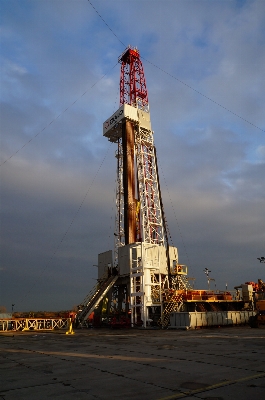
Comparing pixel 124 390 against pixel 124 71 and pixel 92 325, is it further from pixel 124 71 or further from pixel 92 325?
pixel 124 71

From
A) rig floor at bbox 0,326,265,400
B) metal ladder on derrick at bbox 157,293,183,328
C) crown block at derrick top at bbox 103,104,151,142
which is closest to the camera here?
rig floor at bbox 0,326,265,400

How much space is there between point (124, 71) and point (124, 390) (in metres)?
56.2

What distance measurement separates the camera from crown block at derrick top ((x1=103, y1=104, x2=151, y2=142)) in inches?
1999

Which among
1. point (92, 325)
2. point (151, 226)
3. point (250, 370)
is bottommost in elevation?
point (92, 325)

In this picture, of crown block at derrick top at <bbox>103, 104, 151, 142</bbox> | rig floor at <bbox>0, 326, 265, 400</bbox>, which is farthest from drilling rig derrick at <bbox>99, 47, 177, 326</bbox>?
rig floor at <bbox>0, 326, 265, 400</bbox>

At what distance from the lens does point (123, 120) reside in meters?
51.1

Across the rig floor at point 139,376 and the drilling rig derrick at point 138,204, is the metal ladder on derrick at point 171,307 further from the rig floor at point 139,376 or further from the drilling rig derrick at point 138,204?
the rig floor at point 139,376

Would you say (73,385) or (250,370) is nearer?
(73,385)

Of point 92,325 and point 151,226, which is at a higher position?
point 151,226

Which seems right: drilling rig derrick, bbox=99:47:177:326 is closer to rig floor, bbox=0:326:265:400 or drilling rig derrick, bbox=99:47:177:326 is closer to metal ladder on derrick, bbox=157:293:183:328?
metal ladder on derrick, bbox=157:293:183:328

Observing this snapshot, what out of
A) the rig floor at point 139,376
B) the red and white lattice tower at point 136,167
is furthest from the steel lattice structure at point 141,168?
the rig floor at point 139,376

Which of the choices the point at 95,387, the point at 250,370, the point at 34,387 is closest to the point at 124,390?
the point at 95,387

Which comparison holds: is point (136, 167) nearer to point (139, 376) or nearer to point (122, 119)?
point (122, 119)

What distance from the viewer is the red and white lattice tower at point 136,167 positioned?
47.3 m
